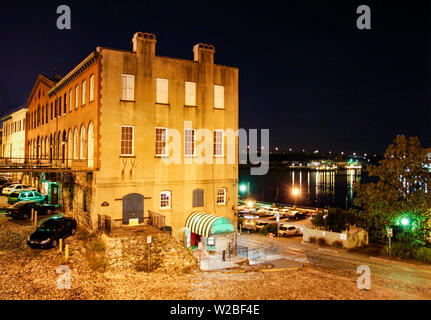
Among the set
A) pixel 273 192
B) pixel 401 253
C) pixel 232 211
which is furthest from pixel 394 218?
pixel 273 192

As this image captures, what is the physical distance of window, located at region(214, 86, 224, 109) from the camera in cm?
2938

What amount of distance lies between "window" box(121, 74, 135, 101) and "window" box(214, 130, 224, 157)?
754cm

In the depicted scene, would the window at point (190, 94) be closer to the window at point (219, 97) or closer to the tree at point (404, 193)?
the window at point (219, 97)

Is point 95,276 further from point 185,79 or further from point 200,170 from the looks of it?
point 185,79

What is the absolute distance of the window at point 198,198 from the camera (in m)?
27.9

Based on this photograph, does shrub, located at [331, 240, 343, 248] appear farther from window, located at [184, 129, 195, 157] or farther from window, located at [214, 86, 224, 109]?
window, located at [214, 86, 224, 109]

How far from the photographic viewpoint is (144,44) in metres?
25.9

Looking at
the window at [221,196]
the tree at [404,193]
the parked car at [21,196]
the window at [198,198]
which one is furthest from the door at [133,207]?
the tree at [404,193]

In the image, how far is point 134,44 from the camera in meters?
26.2

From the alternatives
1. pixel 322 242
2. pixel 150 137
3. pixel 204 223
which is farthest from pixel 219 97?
pixel 322 242

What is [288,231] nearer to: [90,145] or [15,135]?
[90,145]

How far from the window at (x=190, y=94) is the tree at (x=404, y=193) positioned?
17.6 meters

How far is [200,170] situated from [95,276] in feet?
40.3

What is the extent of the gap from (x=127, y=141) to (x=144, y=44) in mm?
7253
